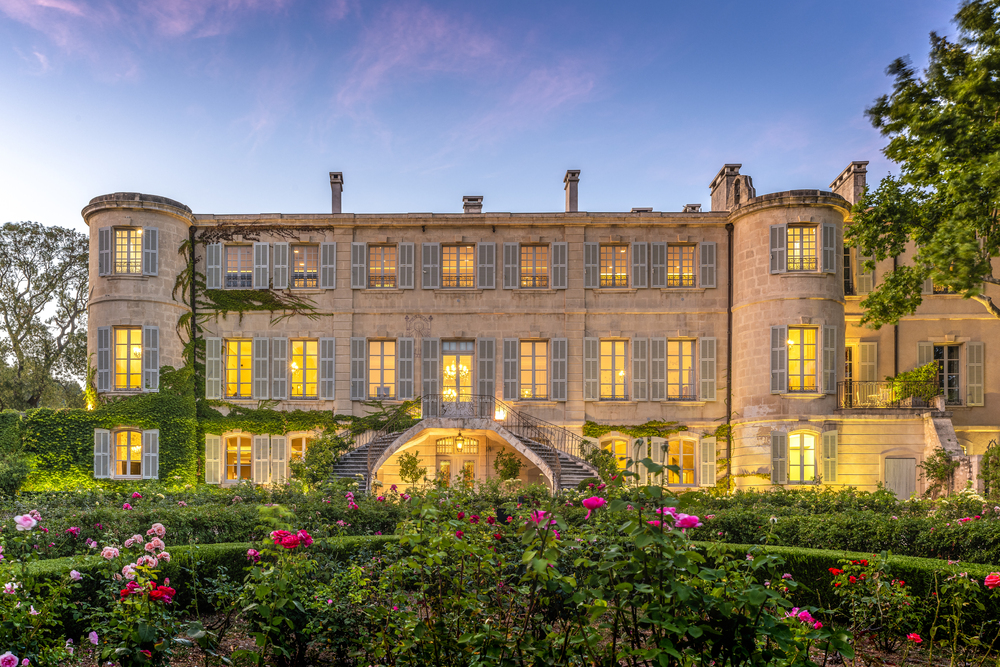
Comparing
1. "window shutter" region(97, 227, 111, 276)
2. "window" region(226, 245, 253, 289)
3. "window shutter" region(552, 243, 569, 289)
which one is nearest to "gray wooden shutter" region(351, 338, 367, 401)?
"window" region(226, 245, 253, 289)

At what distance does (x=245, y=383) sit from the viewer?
17016 mm

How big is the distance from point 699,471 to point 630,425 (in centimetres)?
219

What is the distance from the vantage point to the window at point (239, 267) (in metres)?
17.2

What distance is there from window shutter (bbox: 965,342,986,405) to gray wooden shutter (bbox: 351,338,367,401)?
54.7 feet

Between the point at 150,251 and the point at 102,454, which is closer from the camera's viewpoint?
the point at 102,454

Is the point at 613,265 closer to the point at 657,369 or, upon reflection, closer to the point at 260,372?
the point at 657,369

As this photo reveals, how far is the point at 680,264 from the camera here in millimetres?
17234

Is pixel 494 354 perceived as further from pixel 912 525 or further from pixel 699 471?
pixel 912 525

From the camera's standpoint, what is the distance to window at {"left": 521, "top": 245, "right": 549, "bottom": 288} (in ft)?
56.7

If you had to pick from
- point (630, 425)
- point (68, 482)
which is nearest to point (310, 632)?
point (630, 425)

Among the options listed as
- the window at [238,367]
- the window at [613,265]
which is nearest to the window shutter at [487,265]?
the window at [613,265]

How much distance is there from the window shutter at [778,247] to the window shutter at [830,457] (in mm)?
4331

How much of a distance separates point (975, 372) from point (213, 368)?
21.0 meters

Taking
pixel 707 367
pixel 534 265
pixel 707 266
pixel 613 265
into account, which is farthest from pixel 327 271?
pixel 707 367
